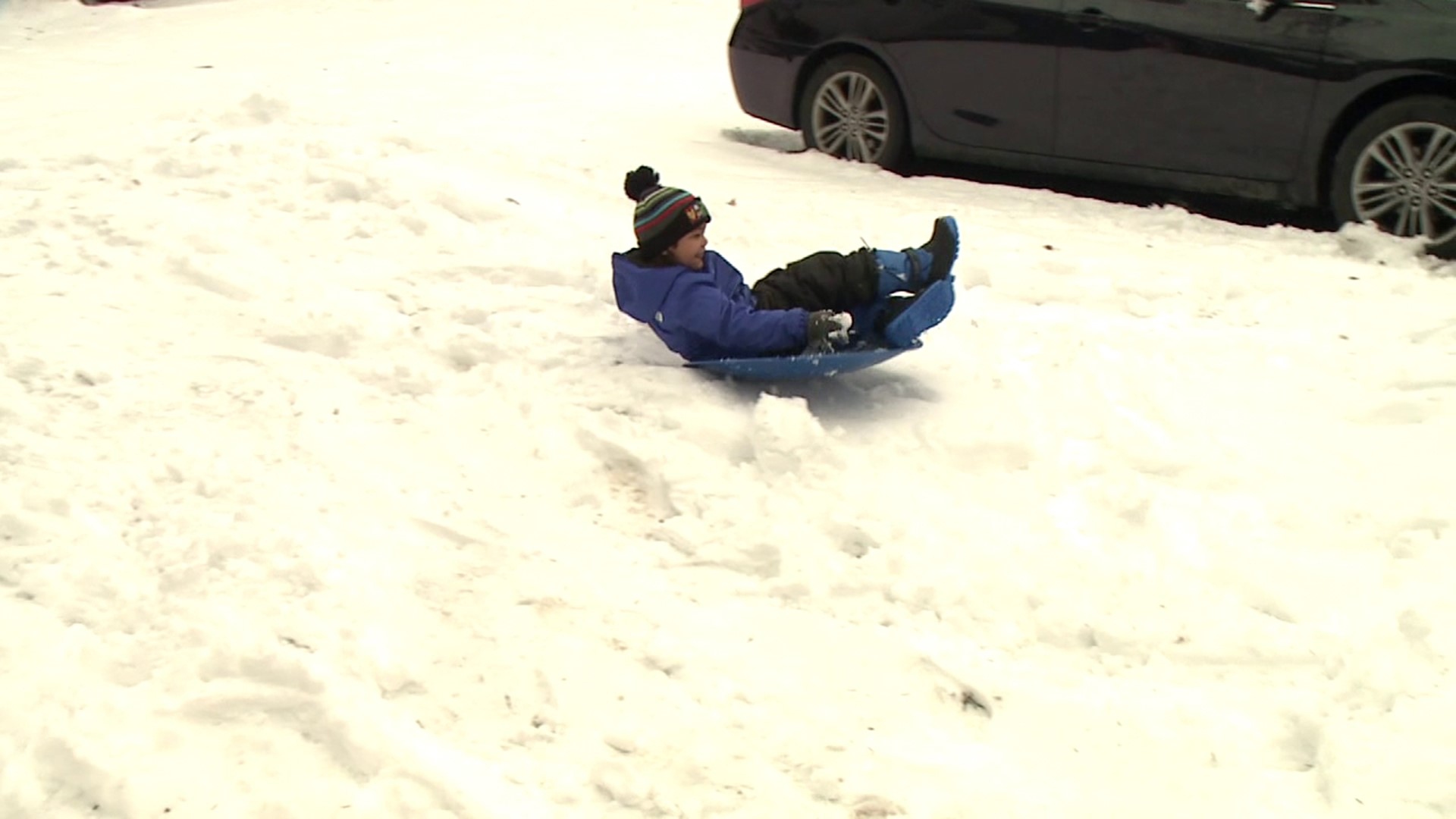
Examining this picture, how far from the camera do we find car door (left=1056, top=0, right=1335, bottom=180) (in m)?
5.85

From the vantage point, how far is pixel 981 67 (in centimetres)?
666

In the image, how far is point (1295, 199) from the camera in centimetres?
596

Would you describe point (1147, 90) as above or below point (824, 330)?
above

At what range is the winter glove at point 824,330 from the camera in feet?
13.0

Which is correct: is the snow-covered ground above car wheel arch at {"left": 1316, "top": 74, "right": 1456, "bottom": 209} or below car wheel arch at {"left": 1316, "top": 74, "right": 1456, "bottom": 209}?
below

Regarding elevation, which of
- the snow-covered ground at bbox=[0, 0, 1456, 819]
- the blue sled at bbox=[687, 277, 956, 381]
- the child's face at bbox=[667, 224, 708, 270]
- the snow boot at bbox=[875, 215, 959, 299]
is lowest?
the snow-covered ground at bbox=[0, 0, 1456, 819]

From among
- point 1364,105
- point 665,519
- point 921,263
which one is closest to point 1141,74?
point 1364,105

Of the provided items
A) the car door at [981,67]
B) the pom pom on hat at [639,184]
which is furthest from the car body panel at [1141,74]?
the pom pom on hat at [639,184]

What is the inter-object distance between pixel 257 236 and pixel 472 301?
40.9 inches

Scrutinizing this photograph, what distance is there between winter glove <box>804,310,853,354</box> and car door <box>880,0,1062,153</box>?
3016mm

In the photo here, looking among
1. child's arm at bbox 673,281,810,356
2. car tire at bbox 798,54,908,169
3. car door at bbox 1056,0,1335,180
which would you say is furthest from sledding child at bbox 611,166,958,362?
car tire at bbox 798,54,908,169

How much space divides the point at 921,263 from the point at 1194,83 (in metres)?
2.48

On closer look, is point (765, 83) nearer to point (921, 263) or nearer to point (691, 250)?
point (921, 263)

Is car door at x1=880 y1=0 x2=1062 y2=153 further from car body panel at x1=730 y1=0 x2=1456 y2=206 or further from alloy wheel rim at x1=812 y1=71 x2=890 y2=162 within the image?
alloy wheel rim at x1=812 y1=71 x2=890 y2=162
